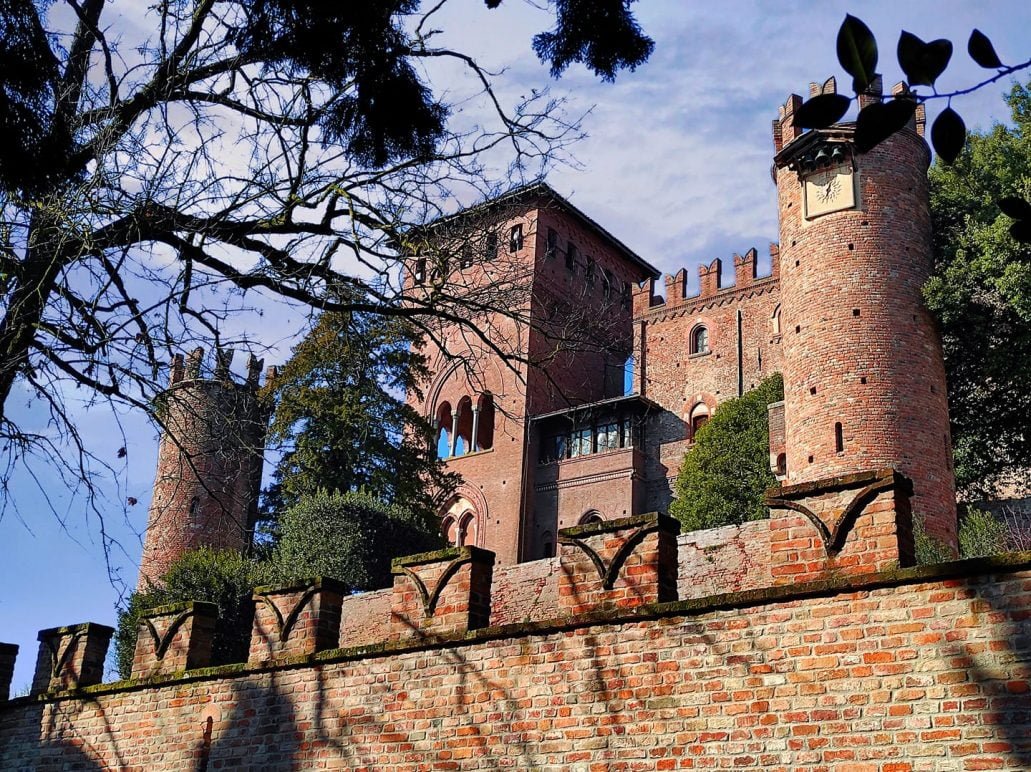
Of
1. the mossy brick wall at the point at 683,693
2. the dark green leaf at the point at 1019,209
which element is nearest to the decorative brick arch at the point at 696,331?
the mossy brick wall at the point at 683,693

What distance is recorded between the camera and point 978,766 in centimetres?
522

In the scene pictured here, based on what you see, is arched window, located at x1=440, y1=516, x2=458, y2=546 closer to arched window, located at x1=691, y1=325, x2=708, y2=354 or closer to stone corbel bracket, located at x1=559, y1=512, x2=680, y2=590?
arched window, located at x1=691, y1=325, x2=708, y2=354

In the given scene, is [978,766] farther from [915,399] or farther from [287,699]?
[915,399]

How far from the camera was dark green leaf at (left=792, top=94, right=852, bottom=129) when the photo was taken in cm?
238

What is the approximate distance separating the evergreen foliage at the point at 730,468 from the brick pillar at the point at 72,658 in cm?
1580

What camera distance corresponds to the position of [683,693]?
6.30 metres

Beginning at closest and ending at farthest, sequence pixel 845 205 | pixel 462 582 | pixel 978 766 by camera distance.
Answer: pixel 978 766
pixel 462 582
pixel 845 205

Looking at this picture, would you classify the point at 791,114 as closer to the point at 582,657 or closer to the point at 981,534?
the point at 981,534

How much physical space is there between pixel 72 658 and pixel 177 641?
4.40 feet

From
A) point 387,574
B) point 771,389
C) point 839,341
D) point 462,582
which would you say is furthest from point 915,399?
point 462,582

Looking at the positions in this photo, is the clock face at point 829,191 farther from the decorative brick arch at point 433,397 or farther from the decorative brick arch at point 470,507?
the decorative brick arch at point 433,397

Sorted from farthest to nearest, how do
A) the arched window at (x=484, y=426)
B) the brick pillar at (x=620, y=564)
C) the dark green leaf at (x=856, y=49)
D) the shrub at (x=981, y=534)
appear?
the arched window at (x=484, y=426)
the shrub at (x=981, y=534)
the brick pillar at (x=620, y=564)
the dark green leaf at (x=856, y=49)

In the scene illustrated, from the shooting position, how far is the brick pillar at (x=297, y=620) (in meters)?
8.23

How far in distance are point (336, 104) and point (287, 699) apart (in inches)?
160
